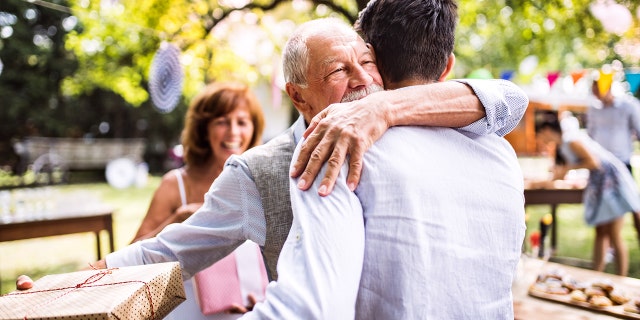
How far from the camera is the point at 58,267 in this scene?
20.5 feet

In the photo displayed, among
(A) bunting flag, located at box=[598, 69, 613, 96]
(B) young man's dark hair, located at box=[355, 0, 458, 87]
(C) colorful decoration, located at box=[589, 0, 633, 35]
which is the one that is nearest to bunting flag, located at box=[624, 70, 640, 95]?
(A) bunting flag, located at box=[598, 69, 613, 96]

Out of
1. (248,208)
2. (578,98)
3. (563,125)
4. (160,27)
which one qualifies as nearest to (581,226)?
(563,125)

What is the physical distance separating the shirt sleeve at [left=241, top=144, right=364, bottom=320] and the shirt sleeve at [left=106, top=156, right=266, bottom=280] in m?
0.35

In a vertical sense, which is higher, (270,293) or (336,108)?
(336,108)

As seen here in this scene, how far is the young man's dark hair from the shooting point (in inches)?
47.0

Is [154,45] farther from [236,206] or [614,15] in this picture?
[236,206]

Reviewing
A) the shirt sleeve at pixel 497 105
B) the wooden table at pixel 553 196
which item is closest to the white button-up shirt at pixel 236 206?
the shirt sleeve at pixel 497 105

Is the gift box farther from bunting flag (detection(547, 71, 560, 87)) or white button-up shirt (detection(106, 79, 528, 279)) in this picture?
bunting flag (detection(547, 71, 560, 87))

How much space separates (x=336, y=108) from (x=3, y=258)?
744cm

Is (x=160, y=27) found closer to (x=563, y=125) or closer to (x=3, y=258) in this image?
(x=3, y=258)

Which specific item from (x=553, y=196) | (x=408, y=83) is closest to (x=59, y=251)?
(x=553, y=196)

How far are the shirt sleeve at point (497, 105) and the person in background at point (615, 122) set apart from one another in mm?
5430

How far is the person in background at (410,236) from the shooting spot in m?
0.83

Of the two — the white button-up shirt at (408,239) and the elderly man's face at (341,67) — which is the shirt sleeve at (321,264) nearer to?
the white button-up shirt at (408,239)
